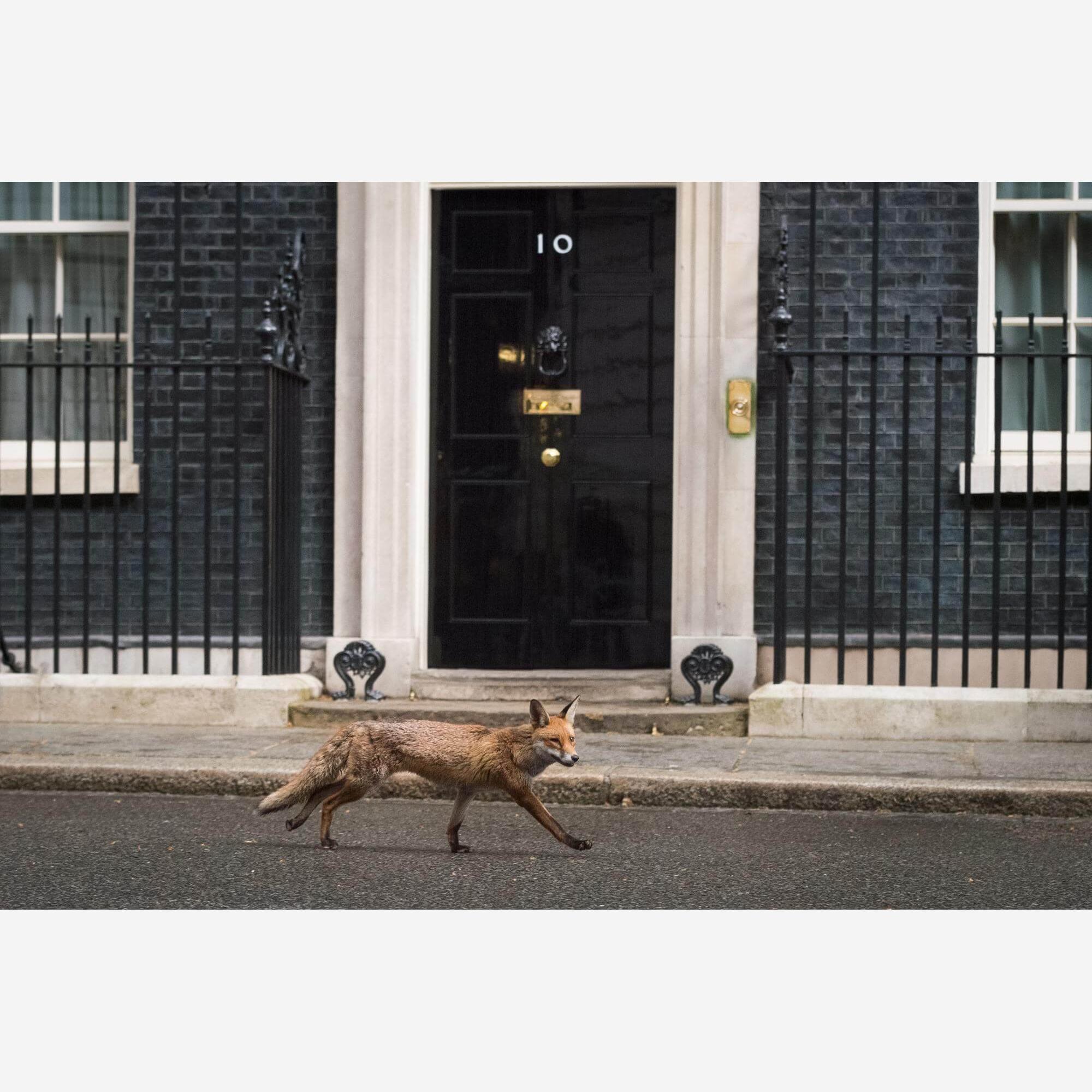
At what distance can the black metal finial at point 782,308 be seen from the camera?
7961 mm

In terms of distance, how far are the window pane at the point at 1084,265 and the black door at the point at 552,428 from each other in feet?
7.78

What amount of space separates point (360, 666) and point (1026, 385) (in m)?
4.18

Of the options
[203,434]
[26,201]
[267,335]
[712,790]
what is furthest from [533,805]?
[26,201]

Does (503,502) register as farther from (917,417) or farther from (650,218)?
(917,417)

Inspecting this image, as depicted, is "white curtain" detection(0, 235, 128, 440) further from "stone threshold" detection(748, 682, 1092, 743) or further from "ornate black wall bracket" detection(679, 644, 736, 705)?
"stone threshold" detection(748, 682, 1092, 743)

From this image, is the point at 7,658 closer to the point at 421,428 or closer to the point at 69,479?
the point at 69,479

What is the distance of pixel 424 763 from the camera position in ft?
15.1

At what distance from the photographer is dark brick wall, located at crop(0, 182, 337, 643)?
8922 mm

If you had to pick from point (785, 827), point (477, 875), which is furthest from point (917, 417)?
point (477, 875)

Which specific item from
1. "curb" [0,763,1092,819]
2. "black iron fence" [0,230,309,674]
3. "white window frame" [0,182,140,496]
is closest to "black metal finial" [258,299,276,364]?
"black iron fence" [0,230,309,674]

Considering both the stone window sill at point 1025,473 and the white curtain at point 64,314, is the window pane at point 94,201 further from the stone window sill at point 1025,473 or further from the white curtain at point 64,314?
the stone window sill at point 1025,473

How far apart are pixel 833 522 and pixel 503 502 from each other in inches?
75.4

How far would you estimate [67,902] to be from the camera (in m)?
4.60

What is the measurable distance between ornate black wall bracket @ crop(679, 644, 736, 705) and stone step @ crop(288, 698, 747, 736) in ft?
0.43
